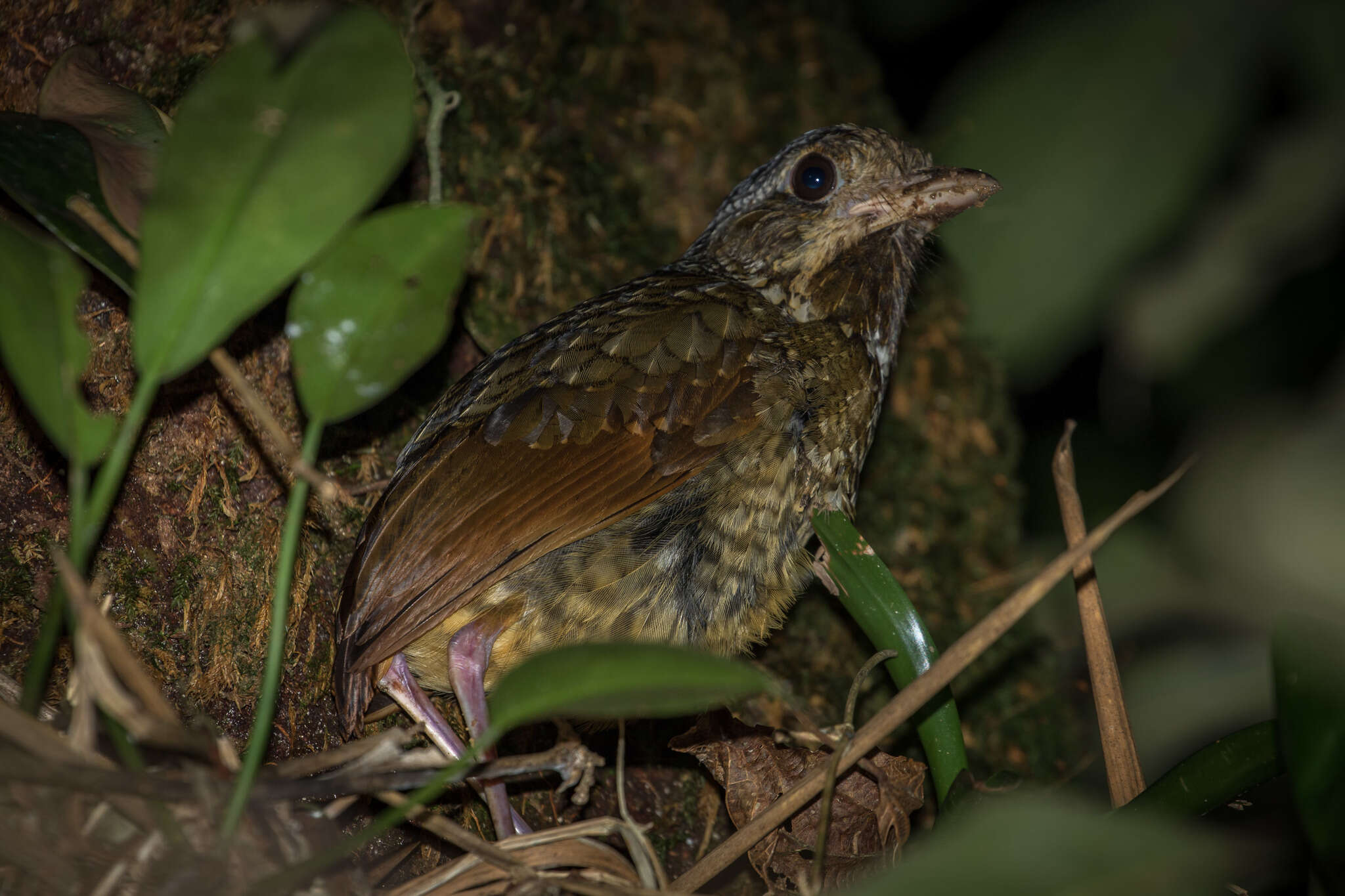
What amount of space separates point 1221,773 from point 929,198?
1471mm

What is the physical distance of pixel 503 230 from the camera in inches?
115

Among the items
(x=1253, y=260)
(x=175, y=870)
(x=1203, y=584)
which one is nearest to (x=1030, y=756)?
(x=1203, y=584)

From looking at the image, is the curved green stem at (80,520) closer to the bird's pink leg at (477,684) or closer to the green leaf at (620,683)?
the green leaf at (620,683)

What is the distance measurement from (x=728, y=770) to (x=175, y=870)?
1.23 m

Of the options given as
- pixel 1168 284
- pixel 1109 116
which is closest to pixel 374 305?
pixel 1109 116

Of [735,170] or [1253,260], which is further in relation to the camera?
[735,170]

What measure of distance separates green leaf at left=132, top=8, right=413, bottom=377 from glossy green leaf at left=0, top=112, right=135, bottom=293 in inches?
12.8

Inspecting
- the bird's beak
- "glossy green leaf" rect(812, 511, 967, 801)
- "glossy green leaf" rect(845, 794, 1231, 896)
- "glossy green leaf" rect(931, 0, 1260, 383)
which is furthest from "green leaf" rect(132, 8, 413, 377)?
"glossy green leaf" rect(931, 0, 1260, 383)

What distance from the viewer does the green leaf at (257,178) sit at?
133 centimetres

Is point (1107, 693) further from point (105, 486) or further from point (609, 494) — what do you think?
point (105, 486)

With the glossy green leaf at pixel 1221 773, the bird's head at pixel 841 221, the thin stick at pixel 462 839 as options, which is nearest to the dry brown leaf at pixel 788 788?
the glossy green leaf at pixel 1221 773

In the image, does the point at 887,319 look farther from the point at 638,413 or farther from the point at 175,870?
the point at 175,870

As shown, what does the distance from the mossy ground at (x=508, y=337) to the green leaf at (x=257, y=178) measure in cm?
95


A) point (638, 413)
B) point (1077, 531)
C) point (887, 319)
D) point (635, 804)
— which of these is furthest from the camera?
point (887, 319)
